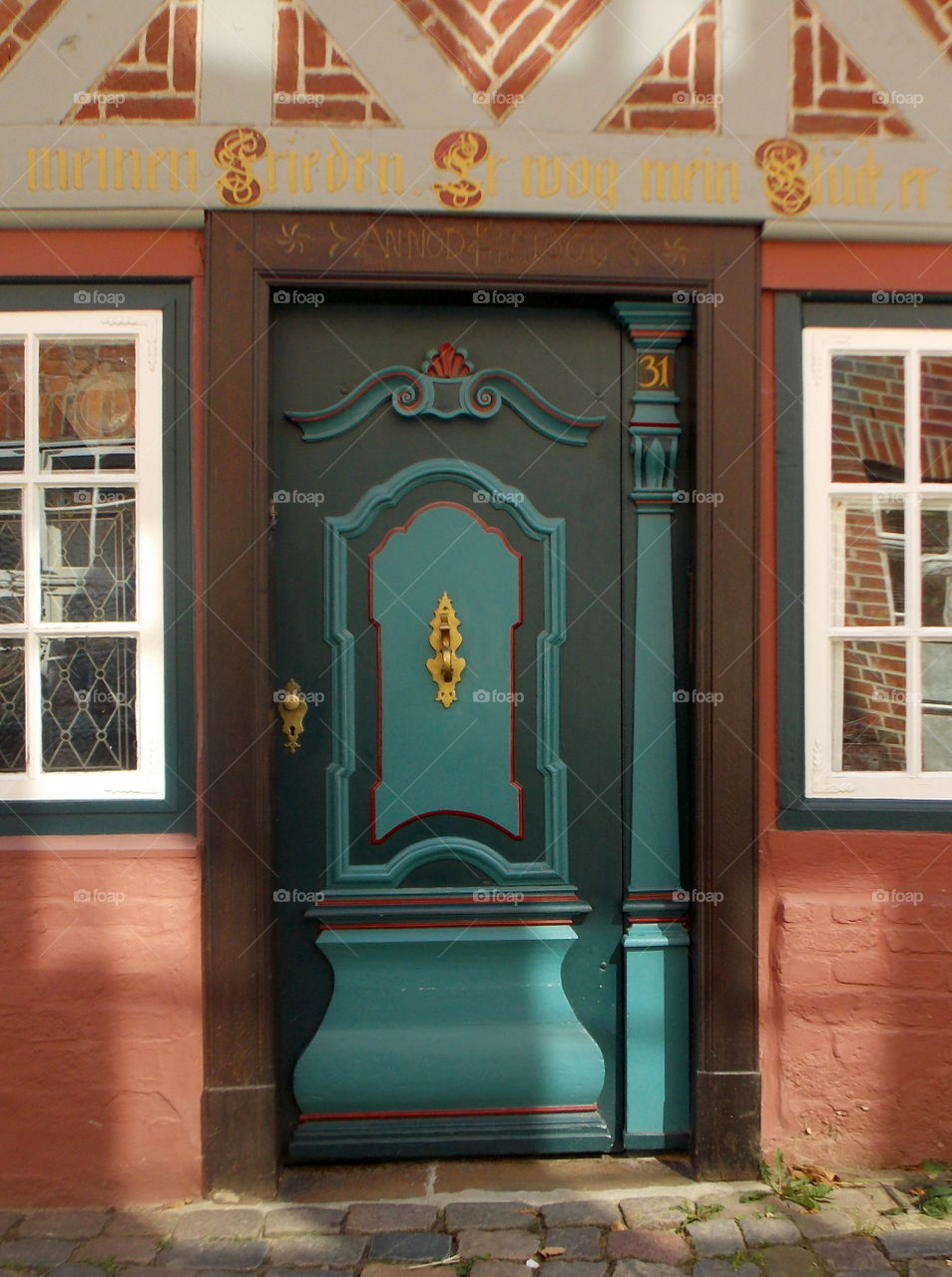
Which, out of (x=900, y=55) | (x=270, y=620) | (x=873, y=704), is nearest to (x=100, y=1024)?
(x=270, y=620)

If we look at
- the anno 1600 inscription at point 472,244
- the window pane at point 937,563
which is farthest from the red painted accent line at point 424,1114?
the anno 1600 inscription at point 472,244

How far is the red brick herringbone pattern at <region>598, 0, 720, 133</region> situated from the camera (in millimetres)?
3125

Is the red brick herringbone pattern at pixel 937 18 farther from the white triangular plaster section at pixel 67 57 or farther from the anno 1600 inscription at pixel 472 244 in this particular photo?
the white triangular plaster section at pixel 67 57

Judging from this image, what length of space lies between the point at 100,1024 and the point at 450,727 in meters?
1.27

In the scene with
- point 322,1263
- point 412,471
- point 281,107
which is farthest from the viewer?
point 412,471

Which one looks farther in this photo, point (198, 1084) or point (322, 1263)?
point (198, 1084)

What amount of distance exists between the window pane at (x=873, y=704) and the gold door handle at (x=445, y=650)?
112cm

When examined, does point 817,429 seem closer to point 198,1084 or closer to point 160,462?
point 160,462

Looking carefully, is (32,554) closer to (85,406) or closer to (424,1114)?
(85,406)

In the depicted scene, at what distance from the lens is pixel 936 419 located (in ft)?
10.7

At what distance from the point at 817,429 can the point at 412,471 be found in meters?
1.19

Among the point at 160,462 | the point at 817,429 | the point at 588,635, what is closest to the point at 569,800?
the point at 588,635

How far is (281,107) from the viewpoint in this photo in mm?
3074

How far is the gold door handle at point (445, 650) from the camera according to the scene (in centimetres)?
327
